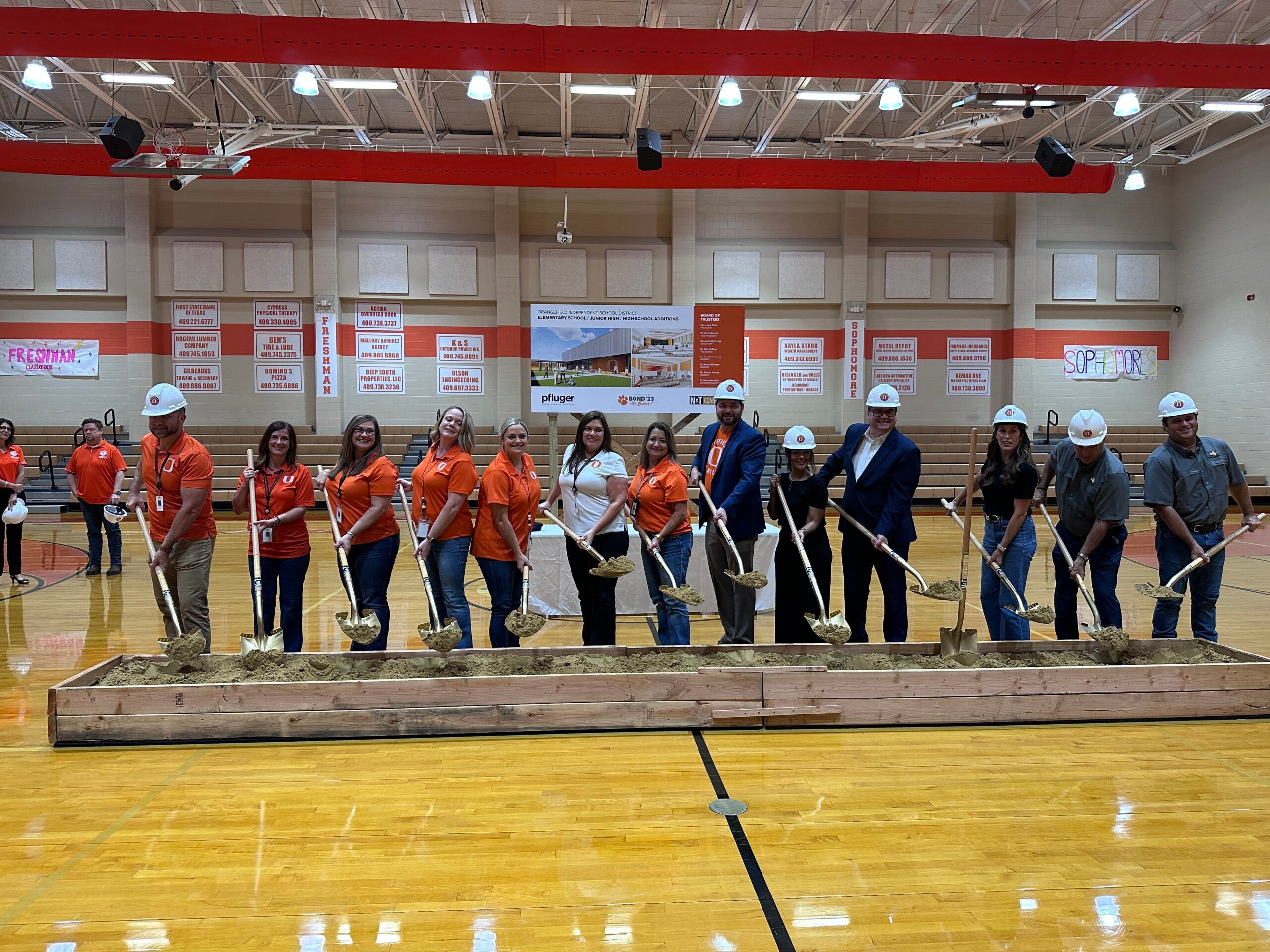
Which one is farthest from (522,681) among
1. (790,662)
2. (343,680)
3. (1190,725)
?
(1190,725)

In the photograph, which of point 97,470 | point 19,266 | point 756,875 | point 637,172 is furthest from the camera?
point 19,266

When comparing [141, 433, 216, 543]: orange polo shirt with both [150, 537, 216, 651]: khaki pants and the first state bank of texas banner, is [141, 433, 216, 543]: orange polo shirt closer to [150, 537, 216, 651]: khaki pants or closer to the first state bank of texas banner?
[150, 537, 216, 651]: khaki pants

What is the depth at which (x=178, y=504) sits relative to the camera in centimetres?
436

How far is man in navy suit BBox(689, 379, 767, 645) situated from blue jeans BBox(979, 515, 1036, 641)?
53.7 inches

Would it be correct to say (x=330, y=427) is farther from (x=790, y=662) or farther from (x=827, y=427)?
(x=790, y=662)

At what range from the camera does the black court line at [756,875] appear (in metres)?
2.30

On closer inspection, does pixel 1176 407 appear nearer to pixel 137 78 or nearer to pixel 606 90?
pixel 606 90

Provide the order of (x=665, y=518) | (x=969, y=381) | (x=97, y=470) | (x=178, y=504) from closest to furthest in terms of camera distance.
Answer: (x=178, y=504) < (x=665, y=518) < (x=97, y=470) < (x=969, y=381)

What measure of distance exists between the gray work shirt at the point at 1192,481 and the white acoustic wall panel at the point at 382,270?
49.7 ft

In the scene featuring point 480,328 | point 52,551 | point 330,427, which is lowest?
point 52,551

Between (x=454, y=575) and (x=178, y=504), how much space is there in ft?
4.81

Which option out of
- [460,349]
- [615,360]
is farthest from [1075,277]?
[615,360]

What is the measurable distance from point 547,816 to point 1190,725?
3041 millimetres

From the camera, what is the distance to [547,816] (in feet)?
9.91
